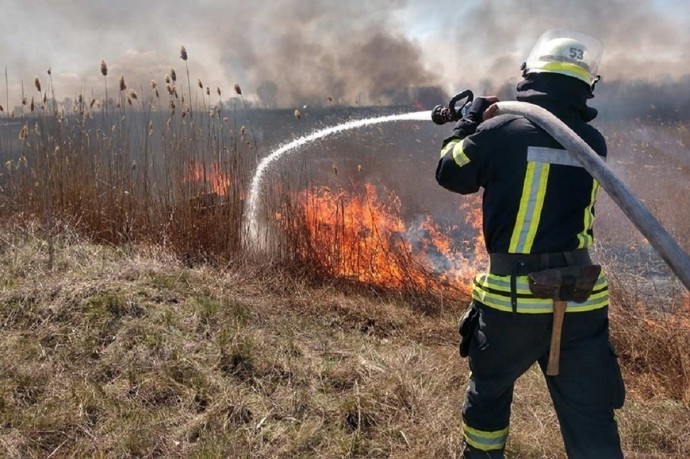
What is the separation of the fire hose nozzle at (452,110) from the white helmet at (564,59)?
0.31 metres

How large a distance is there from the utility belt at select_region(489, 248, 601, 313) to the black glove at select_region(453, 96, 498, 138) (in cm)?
58

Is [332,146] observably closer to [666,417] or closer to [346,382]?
[346,382]

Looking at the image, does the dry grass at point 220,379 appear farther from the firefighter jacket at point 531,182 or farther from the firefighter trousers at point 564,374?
the firefighter jacket at point 531,182

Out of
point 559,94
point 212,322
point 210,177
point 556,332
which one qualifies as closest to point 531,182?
point 559,94

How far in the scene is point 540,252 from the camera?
212 centimetres

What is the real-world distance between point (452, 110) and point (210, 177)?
4206 mm

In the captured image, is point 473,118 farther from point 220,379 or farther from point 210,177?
point 210,177

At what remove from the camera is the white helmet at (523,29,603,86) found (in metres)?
2.18

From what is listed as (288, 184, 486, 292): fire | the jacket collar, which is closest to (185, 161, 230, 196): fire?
(288, 184, 486, 292): fire

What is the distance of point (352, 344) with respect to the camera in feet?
13.9

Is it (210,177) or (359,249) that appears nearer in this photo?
(359,249)

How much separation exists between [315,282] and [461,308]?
1590mm

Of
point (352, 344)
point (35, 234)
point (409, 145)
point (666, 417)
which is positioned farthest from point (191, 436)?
point (409, 145)

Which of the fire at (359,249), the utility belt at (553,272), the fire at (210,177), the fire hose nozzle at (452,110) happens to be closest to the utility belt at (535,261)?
the utility belt at (553,272)
